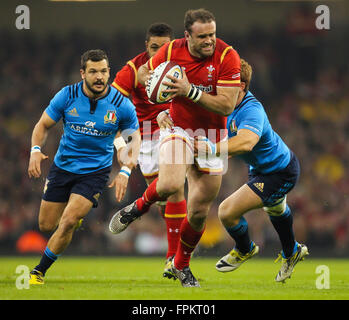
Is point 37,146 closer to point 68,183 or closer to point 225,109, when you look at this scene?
point 68,183

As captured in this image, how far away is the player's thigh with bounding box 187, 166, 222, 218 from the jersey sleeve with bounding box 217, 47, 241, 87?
1032 mm

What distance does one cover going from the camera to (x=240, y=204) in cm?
788

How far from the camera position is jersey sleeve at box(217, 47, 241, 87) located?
690 centimetres

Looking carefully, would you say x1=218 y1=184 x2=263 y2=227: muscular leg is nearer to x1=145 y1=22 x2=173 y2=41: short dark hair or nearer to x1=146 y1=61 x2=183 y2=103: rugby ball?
x1=146 y1=61 x2=183 y2=103: rugby ball

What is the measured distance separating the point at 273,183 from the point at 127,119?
1.91 metres

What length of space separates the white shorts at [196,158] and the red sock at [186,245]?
690 mm

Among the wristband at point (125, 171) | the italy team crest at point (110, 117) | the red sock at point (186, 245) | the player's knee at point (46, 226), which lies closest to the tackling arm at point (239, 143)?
the red sock at point (186, 245)

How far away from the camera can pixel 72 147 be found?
802 cm

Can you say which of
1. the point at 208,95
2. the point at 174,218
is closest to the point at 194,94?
the point at 208,95

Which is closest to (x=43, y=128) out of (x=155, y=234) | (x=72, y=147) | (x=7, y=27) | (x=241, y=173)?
(x=72, y=147)

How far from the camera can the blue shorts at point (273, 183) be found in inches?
313

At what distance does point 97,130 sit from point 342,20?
49.2 feet

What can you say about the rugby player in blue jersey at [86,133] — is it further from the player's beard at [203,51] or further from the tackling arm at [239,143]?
the player's beard at [203,51]

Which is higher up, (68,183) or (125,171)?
(125,171)
